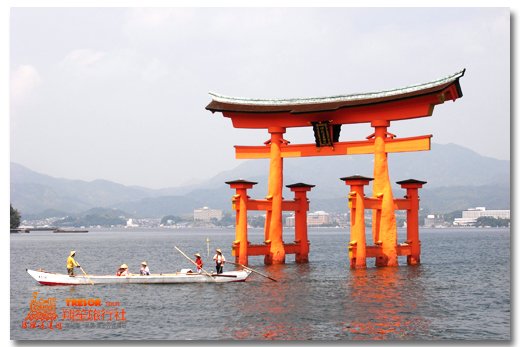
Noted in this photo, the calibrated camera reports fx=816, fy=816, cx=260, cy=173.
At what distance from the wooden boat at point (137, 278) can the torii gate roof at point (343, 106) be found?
9.06 meters

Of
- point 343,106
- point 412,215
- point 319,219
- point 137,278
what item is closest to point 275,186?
point 343,106

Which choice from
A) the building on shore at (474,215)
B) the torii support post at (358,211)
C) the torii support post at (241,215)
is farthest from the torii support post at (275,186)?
the building on shore at (474,215)

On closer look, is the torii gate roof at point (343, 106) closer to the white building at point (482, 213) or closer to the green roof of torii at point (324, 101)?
the green roof of torii at point (324, 101)

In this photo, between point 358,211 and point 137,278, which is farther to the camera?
point 358,211

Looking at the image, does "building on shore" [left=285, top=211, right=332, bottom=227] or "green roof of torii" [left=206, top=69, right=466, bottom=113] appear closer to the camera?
"green roof of torii" [left=206, top=69, right=466, bottom=113]

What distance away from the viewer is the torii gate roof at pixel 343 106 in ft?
121

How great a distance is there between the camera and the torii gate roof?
121ft

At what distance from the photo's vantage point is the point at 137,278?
35.2 meters

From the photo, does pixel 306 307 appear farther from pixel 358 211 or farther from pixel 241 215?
pixel 241 215

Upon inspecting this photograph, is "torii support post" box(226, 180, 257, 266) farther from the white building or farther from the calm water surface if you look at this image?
the white building

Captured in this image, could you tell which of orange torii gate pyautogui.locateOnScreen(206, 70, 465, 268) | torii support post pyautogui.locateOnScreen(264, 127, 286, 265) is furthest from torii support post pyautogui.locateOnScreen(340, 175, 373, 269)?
torii support post pyautogui.locateOnScreen(264, 127, 286, 265)

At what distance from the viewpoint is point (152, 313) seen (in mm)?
28062

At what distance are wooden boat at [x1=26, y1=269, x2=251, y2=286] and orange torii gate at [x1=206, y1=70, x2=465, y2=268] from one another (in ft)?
16.5

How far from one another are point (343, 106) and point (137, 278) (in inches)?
510
